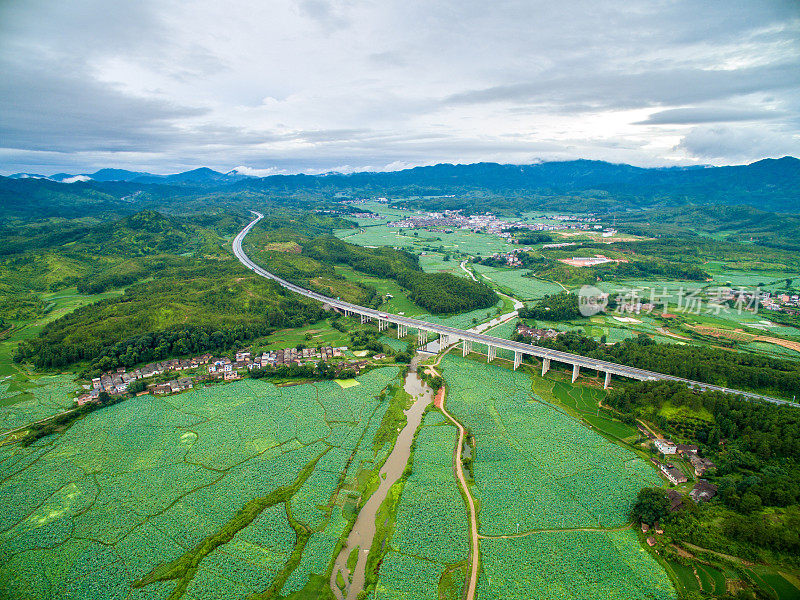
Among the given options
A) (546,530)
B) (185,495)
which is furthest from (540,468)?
(185,495)

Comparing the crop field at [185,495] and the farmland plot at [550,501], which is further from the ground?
→ the crop field at [185,495]

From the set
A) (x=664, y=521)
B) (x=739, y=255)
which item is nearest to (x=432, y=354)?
(x=664, y=521)

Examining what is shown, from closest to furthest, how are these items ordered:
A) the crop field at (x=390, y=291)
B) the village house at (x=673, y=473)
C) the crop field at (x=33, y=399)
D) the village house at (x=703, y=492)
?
the village house at (x=703, y=492)
the village house at (x=673, y=473)
the crop field at (x=33, y=399)
the crop field at (x=390, y=291)

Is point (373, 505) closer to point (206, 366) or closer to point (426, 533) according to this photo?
point (426, 533)

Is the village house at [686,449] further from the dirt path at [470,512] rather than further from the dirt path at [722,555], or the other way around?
the dirt path at [470,512]

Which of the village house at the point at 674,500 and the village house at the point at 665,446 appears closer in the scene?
the village house at the point at 674,500

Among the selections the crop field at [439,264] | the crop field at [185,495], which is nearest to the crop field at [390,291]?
the crop field at [439,264]

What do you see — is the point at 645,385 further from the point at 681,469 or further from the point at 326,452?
the point at 326,452

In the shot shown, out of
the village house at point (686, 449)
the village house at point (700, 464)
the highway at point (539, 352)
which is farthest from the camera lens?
the highway at point (539, 352)

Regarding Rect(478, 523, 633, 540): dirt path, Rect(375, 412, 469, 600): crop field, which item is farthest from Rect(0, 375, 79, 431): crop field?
Rect(478, 523, 633, 540): dirt path
